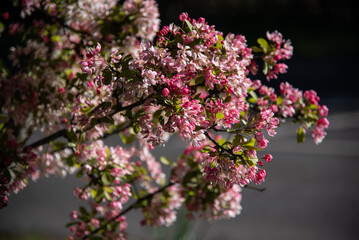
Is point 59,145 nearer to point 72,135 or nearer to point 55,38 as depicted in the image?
point 72,135

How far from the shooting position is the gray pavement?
14.8ft

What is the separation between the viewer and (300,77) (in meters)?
13.0

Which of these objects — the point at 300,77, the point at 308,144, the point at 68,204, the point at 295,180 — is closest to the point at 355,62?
the point at 300,77

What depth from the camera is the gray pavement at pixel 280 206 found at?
452 cm

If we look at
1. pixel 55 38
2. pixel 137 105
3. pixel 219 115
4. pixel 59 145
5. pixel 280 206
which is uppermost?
pixel 280 206

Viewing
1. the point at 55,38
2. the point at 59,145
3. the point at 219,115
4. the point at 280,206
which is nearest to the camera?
the point at 219,115

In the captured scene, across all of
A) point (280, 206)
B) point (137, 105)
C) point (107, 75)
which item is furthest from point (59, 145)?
point (280, 206)

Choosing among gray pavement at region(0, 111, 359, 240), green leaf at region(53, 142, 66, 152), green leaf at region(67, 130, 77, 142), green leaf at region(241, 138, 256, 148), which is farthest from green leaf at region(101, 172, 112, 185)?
gray pavement at region(0, 111, 359, 240)

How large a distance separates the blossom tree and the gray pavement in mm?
1230

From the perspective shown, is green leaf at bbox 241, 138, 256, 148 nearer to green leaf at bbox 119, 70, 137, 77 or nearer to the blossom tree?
the blossom tree

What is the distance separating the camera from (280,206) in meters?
5.17

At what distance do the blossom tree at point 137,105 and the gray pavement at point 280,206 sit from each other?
4.04ft

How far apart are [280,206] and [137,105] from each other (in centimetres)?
404

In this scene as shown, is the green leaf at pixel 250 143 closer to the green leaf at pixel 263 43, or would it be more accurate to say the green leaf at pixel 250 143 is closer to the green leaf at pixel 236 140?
the green leaf at pixel 236 140
